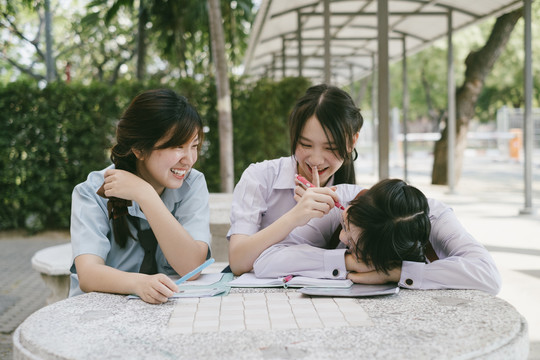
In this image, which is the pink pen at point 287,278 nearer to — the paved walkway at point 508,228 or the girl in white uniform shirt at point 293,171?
the girl in white uniform shirt at point 293,171

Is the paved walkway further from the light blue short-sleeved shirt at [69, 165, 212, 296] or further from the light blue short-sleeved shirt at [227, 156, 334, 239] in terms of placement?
the light blue short-sleeved shirt at [69, 165, 212, 296]

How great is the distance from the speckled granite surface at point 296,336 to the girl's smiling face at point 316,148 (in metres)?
0.77

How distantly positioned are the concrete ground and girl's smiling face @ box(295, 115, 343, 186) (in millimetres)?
1936

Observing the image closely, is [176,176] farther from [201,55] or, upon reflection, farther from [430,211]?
[201,55]

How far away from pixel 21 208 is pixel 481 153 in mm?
26943

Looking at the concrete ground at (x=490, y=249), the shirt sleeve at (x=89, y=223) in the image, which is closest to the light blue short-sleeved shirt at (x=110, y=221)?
the shirt sleeve at (x=89, y=223)

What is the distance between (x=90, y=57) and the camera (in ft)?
99.0

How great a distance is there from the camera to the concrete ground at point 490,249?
462 centimetres

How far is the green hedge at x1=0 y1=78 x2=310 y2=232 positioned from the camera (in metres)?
9.20

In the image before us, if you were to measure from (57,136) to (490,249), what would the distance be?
6.44 m

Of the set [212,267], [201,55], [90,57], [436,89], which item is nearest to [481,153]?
[436,89]

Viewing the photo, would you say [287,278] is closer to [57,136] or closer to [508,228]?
[508,228]

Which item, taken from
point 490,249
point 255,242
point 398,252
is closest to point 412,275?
point 398,252

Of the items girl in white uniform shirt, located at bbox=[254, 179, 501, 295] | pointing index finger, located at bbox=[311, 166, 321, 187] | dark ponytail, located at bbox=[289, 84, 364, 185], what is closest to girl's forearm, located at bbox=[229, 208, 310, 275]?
girl in white uniform shirt, located at bbox=[254, 179, 501, 295]
